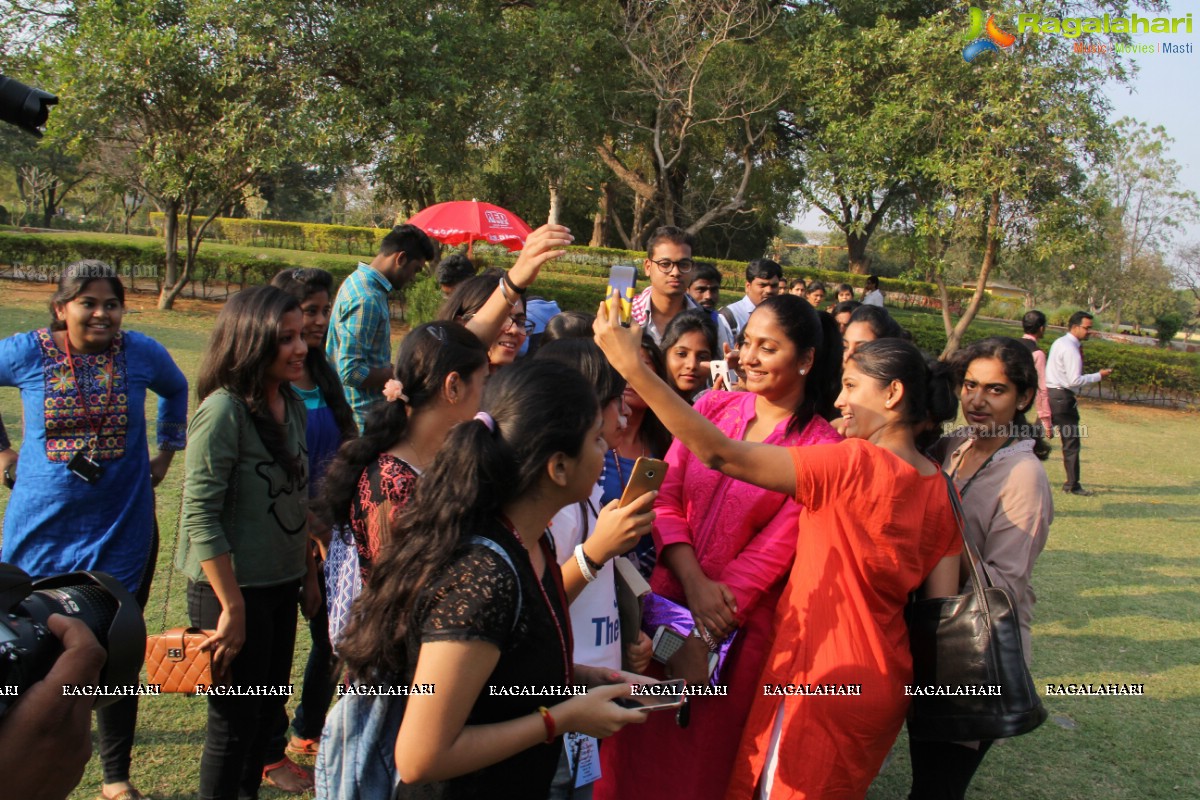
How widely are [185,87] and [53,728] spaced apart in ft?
45.7

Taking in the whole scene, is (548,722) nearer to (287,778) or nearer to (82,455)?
(287,778)

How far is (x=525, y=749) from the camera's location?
1591mm

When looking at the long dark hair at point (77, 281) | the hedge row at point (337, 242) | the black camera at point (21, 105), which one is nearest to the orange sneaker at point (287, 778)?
the long dark hair at point (77, 281)

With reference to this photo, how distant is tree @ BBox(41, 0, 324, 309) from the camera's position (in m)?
12.3

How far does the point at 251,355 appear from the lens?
8.38ft

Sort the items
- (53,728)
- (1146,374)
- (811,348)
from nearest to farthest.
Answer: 1. (53,728)
2. (811,348)
3. (1146,374)

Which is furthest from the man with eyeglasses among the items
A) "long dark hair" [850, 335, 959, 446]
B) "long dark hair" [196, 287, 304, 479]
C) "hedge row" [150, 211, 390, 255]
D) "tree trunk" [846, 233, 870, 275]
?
"hedge row" [150, 211, 390, 255]

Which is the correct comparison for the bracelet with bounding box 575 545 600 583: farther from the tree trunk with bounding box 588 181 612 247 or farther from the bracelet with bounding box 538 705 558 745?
the tree trunk with bounding box 588 181 612 247

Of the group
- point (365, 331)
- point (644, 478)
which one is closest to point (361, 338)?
point (365, 331)

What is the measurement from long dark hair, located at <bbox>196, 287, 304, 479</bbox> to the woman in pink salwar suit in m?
→ 1.22

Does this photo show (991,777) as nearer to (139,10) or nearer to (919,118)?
(919,118)

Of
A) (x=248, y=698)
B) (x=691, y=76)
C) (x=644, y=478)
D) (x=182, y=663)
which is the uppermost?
(x=691, y=76)

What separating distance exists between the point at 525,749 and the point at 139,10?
48.4 ft

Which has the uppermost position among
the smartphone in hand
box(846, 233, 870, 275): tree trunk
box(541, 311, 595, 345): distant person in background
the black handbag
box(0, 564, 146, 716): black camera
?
box(846, 233, 870, 275): tree trunk
